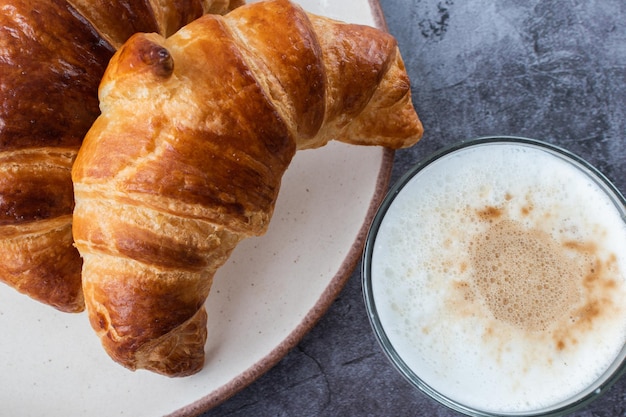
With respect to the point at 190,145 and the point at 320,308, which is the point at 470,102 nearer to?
the point at 320,308

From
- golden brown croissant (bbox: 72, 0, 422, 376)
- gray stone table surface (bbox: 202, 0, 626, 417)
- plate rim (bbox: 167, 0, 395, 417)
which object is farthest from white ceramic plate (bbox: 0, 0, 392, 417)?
golden brown croissant (bbox: 72, 0, 422, 376)

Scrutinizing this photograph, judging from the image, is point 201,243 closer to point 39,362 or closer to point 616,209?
point 39,362

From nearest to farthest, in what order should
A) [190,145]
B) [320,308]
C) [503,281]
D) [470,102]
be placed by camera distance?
[190,145] < [503,281] < [320,308] < [470,102]

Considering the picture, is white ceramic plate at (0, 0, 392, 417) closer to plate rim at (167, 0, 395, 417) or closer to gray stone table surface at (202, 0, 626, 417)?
plate rim at (167, 0, 395, 417)

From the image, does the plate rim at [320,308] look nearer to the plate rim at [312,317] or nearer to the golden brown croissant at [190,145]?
the plate rim at [312,317]

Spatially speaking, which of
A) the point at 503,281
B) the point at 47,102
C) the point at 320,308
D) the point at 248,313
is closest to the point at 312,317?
the point at 320,308

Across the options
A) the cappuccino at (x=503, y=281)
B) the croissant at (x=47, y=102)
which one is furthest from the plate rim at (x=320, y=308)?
the croissant at (x=47, y=102)
